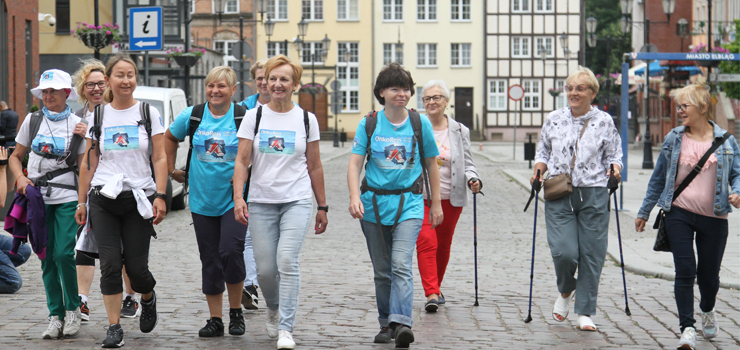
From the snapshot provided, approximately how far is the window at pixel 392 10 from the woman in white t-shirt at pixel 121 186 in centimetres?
6185

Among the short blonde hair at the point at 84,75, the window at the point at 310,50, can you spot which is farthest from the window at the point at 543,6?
the short blonde hair at the point at 84,75

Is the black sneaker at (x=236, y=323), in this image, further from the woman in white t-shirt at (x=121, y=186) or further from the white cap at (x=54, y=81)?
the white cap at (x=54, y=81)

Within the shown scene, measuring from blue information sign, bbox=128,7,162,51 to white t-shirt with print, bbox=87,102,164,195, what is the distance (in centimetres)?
1326

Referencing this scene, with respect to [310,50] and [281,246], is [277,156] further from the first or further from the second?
[310,50]

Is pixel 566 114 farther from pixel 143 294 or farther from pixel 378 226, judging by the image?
pixel 143 294

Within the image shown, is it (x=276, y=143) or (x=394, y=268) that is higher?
(x=276, y=143)

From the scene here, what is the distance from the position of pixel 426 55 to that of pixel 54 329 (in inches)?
2451

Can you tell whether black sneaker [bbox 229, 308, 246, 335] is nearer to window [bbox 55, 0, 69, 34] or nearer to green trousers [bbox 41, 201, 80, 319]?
green trousers [bbox 41, 201, 80, 319]

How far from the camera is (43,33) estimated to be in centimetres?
3956

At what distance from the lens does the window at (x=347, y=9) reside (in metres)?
67.2

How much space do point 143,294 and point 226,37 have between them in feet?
202

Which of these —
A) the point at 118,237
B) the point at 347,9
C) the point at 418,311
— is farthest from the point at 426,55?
the point at 118,237

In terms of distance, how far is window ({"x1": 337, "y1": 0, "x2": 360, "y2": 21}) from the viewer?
→ 67188 mm

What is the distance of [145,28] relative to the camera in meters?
19.2
